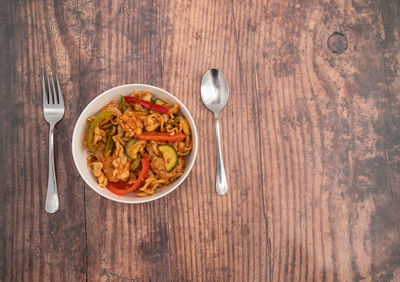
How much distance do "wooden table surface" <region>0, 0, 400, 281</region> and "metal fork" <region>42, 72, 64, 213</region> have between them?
56 millimetres

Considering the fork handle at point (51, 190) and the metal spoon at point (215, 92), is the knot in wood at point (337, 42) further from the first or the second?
the fork handle at point (51, 190)

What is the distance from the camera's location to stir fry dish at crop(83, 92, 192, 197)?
1.92 metres

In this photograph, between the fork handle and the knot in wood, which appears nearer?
the fork handle

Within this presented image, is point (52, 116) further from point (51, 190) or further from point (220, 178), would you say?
point (220, 178)

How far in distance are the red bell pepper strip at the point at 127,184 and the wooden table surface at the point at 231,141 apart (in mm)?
245

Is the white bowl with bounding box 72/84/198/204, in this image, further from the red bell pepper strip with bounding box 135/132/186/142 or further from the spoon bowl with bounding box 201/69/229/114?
the spoon bowl with bounding box 201/69/229/114

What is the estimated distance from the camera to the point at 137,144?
193 centimetres

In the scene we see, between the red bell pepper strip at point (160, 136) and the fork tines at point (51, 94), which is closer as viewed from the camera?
the red bell pepper strip at point (160, 136)

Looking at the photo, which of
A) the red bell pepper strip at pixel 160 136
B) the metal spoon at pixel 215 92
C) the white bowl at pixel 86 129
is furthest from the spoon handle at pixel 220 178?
the red bell pepper strip at pixel 160 136

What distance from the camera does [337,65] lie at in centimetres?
241

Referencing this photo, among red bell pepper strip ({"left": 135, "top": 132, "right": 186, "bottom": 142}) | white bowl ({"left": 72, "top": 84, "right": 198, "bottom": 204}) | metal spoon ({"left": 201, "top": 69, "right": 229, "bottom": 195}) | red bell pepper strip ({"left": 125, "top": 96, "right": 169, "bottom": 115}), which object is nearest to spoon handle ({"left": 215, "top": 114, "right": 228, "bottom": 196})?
metal spoon ({"left": 201, "top": 69, "right": 229, "bottom": 195})

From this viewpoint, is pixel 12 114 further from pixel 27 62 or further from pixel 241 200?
pixel 241 200

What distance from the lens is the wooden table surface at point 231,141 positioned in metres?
2.17

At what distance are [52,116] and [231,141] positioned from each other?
1.23m
